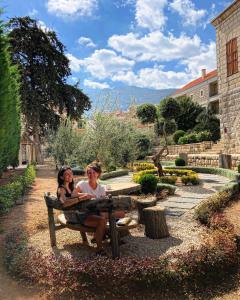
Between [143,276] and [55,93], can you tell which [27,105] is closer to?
[55,93]

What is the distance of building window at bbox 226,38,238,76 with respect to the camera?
16906 millimetres

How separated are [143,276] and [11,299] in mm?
1586

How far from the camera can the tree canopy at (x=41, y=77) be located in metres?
24.4

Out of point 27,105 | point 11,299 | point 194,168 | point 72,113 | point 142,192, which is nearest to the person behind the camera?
point 11,299

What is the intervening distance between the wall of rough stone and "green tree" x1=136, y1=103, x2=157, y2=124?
18.4 m

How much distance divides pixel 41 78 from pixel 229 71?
13600 mm

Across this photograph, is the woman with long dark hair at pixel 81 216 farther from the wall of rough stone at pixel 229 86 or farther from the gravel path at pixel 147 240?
the wall of rough stone at pixel 229 86

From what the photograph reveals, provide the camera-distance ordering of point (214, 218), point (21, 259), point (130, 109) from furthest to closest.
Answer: point (130, 109) → point (214, 218) → point (21, 259)

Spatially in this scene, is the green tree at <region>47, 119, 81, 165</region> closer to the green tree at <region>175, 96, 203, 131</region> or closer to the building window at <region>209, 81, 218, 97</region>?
the green tree at <region>175, 96, 203, 131</region>

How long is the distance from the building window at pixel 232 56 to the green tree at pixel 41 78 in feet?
41.7

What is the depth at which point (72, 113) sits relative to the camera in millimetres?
26391

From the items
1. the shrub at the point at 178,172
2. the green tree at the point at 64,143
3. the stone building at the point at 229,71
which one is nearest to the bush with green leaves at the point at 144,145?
the stone building at the point at 229,71

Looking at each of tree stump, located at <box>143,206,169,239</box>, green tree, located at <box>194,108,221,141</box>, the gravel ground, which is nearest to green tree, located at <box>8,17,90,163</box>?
green tree, located at <box>194,108,221,141</box>

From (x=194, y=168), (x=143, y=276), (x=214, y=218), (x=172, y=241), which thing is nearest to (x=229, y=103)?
(x=194, y=168)
